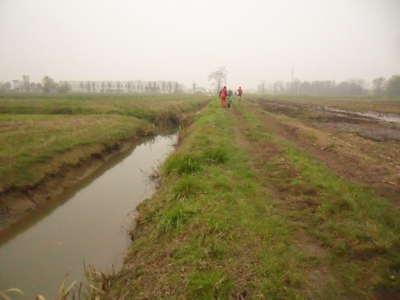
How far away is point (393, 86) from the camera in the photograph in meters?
77.6

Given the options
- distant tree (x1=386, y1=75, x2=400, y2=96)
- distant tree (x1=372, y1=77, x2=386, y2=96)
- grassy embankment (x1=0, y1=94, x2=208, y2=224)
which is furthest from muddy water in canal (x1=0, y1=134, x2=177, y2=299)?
distant tree (x1=372, y1=77, x2=386, y2=96)

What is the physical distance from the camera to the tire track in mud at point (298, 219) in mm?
3525

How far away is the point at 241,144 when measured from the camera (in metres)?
11.2

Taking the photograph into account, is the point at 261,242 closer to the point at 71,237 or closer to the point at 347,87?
the point at 71,237

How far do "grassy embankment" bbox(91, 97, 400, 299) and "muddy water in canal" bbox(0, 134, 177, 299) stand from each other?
127 centimetres

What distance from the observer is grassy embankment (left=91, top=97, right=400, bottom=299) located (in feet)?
11.3

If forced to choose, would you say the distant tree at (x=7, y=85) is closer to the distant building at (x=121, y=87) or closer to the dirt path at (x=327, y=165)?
the distant building at (x=121, y=87)

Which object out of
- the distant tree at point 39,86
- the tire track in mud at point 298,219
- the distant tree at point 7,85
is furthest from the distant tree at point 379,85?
the distant tree at point 7,85

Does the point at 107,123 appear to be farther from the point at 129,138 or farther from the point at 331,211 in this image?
the point at 331,211

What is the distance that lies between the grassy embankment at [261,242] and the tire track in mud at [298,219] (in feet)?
0.05

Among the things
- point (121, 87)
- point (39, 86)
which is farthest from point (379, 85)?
point (39, 86)

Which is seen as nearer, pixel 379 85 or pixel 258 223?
pixel 258 223

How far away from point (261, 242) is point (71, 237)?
17.3ft

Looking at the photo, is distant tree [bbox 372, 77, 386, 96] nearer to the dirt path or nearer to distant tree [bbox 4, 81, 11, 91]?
the dirt path
